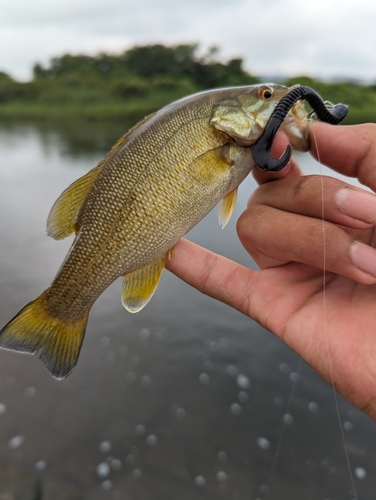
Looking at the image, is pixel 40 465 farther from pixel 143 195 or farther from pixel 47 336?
pixel 143 195

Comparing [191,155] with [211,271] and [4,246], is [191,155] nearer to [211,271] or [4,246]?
[211,271]

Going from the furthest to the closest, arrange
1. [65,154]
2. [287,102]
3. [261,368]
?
[65,154], [261,368], [287,102]

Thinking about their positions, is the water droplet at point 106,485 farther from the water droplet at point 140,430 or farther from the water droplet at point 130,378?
the water droplet at point 130,378

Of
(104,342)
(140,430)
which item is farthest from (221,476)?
(104,342)

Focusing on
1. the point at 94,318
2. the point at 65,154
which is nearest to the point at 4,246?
the point at 94,318

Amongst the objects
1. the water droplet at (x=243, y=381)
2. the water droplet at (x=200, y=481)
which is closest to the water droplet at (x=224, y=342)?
the water droplet at (x=243, y=381)
